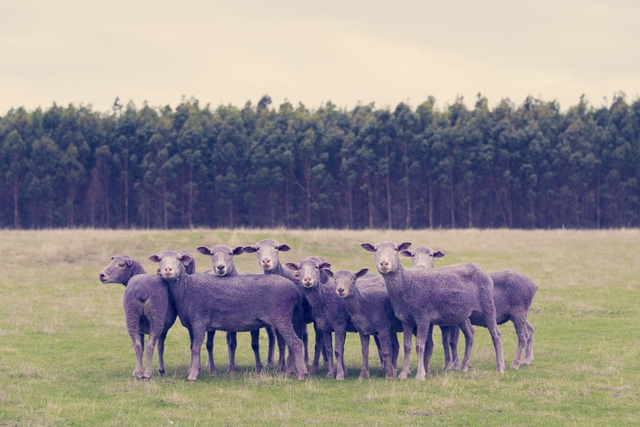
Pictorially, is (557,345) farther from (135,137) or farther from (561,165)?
(135,137)

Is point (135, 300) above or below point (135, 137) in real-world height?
below

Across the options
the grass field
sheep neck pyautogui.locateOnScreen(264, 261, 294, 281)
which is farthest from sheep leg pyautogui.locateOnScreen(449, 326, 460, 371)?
sheep neck pyautogui.locateOnScreen(264, 261, 294, 281)

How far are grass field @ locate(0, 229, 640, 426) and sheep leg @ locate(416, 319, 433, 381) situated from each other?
26cm

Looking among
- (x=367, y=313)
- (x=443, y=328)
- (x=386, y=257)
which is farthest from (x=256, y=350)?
(x=443, y=328)

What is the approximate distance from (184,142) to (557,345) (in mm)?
60441

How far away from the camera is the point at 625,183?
72.2m

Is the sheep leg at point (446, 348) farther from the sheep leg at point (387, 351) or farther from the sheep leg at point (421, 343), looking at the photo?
the sheep leg at point (387, 351)

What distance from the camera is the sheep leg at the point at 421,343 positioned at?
1452 centimetres

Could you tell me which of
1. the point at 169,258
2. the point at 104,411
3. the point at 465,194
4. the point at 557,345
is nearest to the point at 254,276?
the point at 169,258

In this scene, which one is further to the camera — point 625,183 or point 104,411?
point 625,183

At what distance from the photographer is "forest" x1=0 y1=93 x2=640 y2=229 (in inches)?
2904

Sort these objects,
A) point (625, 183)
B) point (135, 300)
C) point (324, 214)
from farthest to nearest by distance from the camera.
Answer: point (324, 214)
point (625, 183)
point (135, 300)

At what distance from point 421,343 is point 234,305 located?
3.54 metres

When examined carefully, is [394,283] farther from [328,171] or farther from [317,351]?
[328,171]
